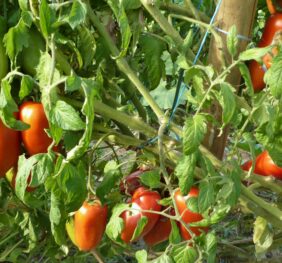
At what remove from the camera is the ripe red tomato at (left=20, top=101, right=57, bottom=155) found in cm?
96

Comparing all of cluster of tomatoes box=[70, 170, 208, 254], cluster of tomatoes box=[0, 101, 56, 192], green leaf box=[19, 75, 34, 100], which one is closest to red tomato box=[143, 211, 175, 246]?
cluster of tomatoes box=[70, 170, 208, 254]

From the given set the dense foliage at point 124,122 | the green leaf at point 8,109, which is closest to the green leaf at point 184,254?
the dense foliage at point 124,122

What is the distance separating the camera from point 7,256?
185cm

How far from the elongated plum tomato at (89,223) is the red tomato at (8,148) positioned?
7.3 inches

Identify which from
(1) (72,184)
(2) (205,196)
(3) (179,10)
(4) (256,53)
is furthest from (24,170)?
(3) (179,10)

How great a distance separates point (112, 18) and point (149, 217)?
0.40m

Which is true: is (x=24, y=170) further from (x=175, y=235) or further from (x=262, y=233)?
(x=262, y=233)

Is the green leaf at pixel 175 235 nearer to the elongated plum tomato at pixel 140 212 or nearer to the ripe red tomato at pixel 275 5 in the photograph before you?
the elongated plum tomato at pixel 140 212

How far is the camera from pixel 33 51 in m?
0.97

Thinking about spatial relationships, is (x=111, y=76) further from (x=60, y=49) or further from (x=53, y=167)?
(x=53, y=167)

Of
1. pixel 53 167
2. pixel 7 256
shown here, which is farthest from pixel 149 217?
pixel 7 256

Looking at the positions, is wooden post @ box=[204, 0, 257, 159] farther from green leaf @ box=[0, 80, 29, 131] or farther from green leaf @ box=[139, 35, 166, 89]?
green leaf @ box=[0, 80, 29, 131]

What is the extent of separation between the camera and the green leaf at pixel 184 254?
3.25 feet

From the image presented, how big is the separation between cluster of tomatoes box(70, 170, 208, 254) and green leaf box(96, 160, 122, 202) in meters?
0.03
